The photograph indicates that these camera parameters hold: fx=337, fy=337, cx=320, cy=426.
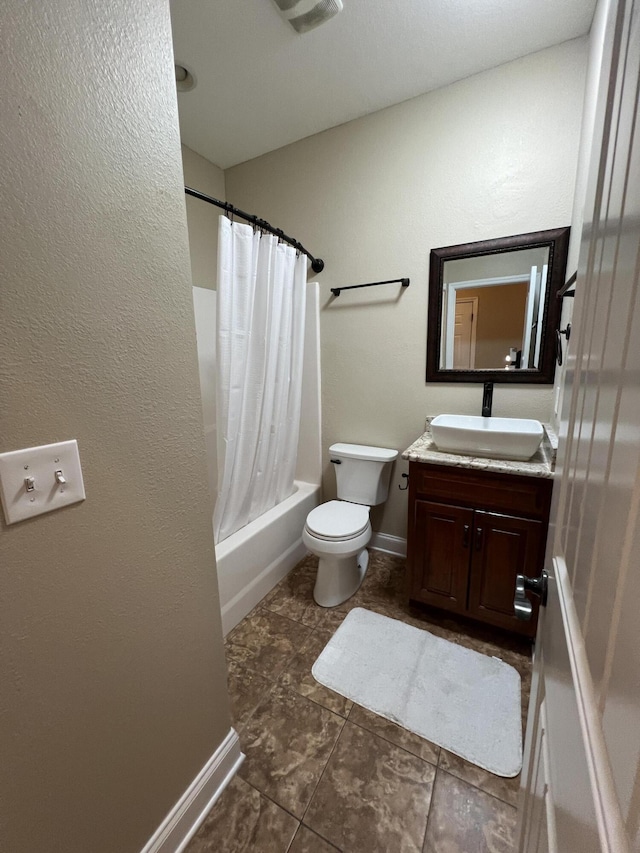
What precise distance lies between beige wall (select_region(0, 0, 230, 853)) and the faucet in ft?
4.89

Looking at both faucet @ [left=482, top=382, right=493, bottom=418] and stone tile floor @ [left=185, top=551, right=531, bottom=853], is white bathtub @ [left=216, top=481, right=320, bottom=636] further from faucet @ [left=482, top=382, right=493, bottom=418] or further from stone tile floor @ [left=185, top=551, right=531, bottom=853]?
faucet @ [left=482, top=382, right=493, bottom=418]

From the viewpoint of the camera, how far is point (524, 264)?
1706 mm

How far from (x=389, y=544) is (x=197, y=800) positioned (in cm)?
160

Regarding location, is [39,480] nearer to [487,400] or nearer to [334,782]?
[334,782]

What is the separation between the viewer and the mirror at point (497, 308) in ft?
5.44

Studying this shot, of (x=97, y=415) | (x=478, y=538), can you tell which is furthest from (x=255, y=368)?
(x=478, y=538)

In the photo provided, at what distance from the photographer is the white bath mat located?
3.95ft

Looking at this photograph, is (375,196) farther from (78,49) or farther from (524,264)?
(78,49)

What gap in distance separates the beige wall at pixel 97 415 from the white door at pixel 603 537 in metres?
0.82

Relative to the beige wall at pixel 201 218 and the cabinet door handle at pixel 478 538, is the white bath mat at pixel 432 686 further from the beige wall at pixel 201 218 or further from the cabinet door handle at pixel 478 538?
the beige wall at pixel 201 218

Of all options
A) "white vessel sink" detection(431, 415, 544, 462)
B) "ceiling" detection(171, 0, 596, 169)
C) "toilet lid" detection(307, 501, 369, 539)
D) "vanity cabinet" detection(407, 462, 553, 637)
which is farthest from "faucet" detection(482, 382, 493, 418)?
"ceiling" detection(171, 0, 596, 169)

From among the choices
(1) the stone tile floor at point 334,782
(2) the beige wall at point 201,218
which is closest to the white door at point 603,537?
(1) the stone tile floor at point 334,782

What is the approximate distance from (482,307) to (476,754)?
1923 millimetres

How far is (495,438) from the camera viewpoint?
149 centimetres
